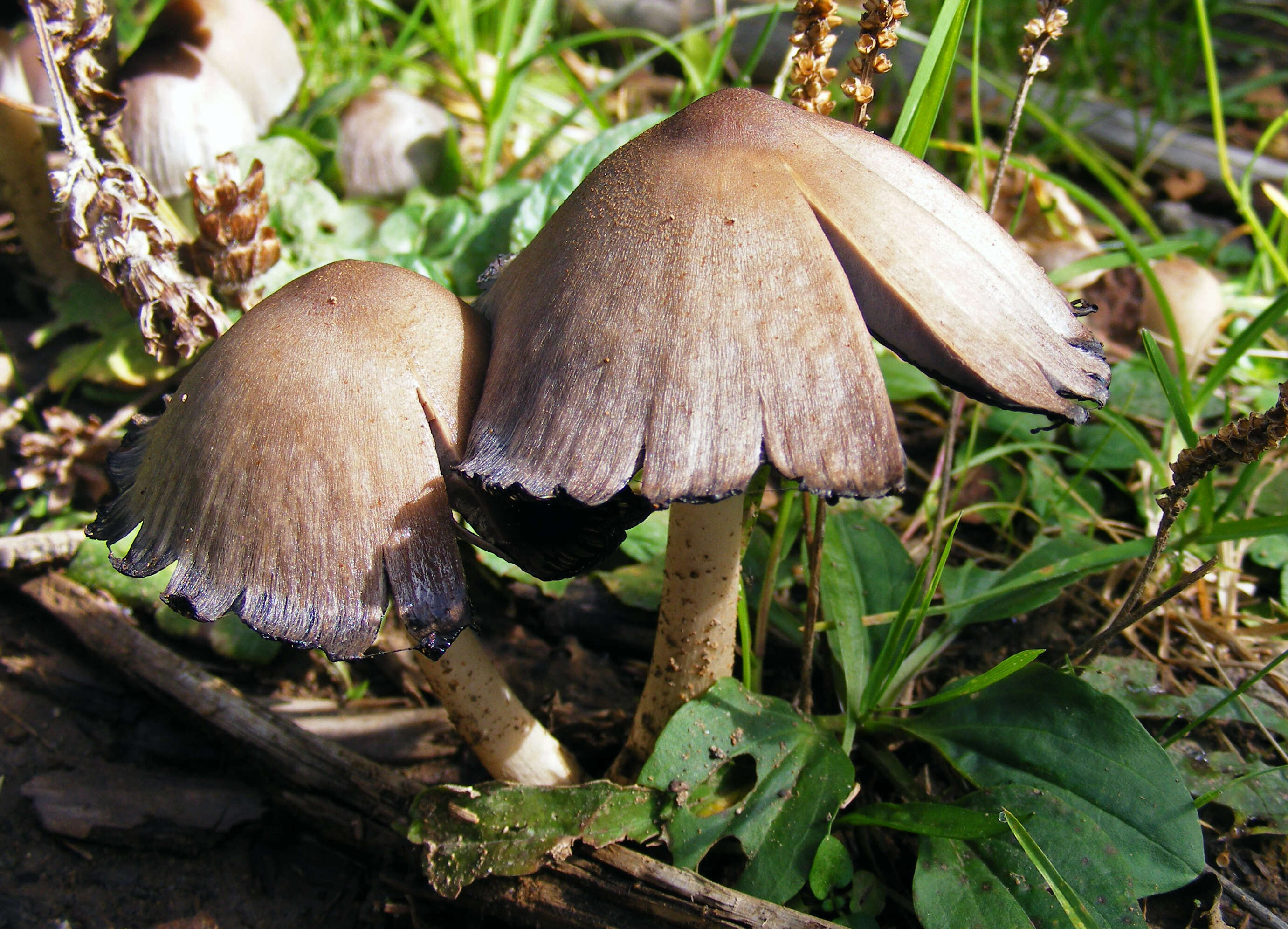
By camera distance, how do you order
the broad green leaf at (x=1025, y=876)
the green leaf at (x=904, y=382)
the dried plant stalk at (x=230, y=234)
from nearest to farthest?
1. the broad green leaf at (x=1025, y=876)
2. the dried plant stalk at (x=230, y=234)
3. the green leaf at (x=904, y=382)

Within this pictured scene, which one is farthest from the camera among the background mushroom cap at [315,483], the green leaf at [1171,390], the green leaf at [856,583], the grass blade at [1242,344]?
the green leaf at [856,583]

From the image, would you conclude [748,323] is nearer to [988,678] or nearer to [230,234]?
[988,678]

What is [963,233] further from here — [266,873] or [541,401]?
[266,873]

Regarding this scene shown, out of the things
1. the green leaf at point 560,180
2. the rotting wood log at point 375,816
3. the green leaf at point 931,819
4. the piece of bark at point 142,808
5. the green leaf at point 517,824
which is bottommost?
the piece of bark at point 142,808

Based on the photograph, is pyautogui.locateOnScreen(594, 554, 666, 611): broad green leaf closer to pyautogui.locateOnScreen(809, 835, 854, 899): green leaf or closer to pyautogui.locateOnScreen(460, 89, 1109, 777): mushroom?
pyautogui.locateOnScreen(809, 835, 854, 899): green leaf

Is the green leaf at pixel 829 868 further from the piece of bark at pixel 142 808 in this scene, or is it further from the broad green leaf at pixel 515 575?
the piece of bark at pixel 142 808

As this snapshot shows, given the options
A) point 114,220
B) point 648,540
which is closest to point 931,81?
point 648,540

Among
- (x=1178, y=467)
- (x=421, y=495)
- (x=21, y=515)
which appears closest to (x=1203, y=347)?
(x=1178, y=467)

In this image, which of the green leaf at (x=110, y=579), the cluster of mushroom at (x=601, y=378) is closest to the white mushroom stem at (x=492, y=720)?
the cluster of mushroom at (x=601, y=378)
